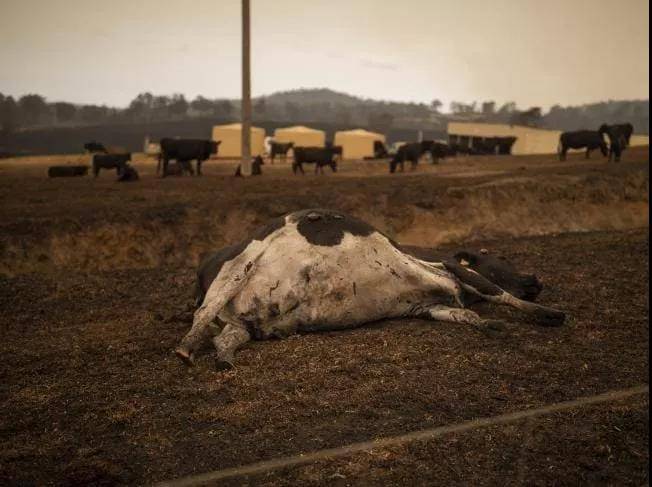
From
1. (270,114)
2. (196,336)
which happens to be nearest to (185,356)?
(196,336)

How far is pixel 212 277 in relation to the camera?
5.05m

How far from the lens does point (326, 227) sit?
5.00m

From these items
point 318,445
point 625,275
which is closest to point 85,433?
point 318,445

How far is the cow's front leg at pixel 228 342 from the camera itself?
420 centimetres

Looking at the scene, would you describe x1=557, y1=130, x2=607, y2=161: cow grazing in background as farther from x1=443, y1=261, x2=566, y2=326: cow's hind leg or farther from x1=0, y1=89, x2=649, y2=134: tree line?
x1=443, y1=261, x2=566, y2=326: cow's hind leg

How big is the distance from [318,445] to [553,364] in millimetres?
2056

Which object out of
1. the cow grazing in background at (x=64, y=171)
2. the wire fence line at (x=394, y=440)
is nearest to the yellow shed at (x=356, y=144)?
the cow grazing in background at (x=64, y=171)

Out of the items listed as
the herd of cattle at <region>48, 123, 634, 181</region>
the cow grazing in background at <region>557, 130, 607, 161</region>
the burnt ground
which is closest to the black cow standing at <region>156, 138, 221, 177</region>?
the herd of cattle at <region>48, 123, 634, 181</region>

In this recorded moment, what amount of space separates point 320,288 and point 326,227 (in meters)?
0.59

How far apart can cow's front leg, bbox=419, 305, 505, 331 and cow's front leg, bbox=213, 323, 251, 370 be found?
1647mm

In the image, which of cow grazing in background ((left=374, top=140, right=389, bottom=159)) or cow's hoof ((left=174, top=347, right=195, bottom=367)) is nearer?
cow's hoof ((left=174, top=347, right=195, bottom=367))

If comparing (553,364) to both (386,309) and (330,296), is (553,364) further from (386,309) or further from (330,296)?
(330,296)

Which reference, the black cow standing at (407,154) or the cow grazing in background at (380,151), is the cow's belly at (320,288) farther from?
the cow grazing in background at (380,151)

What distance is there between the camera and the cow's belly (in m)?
Result: 4.67
